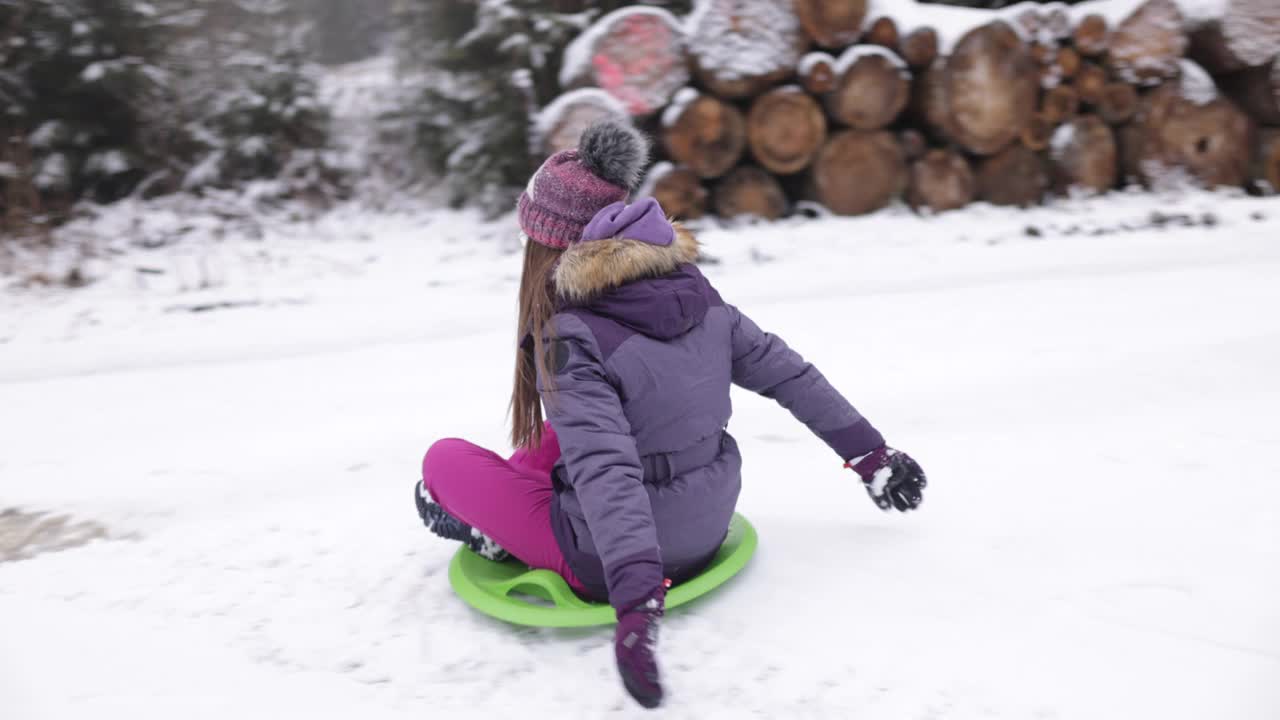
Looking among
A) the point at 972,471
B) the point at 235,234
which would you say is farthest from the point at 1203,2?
the point at 235,234

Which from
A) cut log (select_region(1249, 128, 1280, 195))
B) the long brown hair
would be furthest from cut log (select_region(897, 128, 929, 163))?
the long brown hair

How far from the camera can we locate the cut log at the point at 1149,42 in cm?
605

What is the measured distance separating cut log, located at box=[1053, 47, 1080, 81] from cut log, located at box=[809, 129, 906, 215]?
1350mm

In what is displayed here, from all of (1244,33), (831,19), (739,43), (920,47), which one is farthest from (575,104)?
(1244,33)

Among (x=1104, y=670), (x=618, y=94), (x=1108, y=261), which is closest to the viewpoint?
(x=1104, y=670)

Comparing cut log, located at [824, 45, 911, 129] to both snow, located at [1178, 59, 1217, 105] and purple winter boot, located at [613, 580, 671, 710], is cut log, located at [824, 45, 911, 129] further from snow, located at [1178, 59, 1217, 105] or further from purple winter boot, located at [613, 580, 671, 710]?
purple winter boot, located at [613, 580, 671, 710]

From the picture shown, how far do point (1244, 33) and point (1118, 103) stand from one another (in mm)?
958

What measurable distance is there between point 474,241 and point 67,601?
15.1ft

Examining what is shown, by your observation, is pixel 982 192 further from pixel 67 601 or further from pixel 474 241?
pixel 67 601

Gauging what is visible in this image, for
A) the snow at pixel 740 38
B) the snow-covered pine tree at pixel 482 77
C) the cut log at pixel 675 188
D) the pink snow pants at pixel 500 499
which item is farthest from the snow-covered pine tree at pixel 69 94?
the pink snow pants at pixel 500 499

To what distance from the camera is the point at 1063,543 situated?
5.60 feet

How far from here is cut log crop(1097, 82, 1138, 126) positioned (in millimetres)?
6156

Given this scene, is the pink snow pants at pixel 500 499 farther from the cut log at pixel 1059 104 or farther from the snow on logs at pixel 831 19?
the cut log at pixel 1059 104

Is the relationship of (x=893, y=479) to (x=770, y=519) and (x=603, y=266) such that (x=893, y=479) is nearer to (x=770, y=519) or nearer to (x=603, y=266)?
(x=770, y=519)
